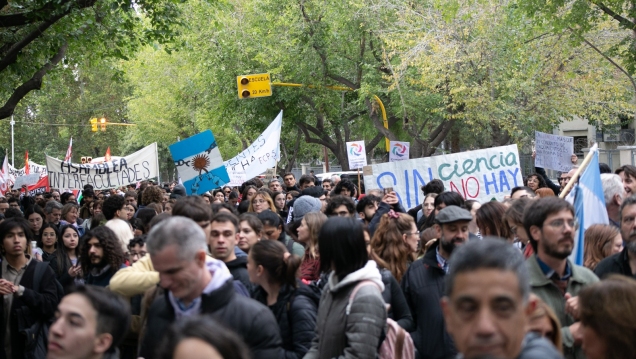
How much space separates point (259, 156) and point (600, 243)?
960cm

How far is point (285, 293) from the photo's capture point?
13.6ft

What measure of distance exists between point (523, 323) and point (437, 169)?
871 cm

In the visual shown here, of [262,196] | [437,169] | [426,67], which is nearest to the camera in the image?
[262,196]

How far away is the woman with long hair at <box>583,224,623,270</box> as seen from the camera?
4.88 meters

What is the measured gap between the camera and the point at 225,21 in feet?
94.8

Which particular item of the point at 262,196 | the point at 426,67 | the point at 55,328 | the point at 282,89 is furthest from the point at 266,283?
the point at 282,89

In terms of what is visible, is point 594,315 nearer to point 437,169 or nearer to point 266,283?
point 266,283

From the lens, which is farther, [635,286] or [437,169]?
[437,169]

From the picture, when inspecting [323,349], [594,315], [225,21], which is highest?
[225,21]

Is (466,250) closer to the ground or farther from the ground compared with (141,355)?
farther from the ground

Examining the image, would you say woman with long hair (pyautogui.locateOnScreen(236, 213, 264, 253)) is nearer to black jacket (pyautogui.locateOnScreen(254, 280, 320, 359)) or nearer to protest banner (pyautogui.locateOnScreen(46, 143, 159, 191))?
black jacket (pyautogui.locateOnScreen(254, 280, 320, 359))

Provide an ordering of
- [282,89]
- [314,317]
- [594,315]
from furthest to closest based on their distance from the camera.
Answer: [282,89] < [314,317] < [594,315]

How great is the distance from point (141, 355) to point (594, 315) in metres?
2.21

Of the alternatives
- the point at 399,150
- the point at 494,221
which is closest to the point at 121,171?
the point at 399,150
